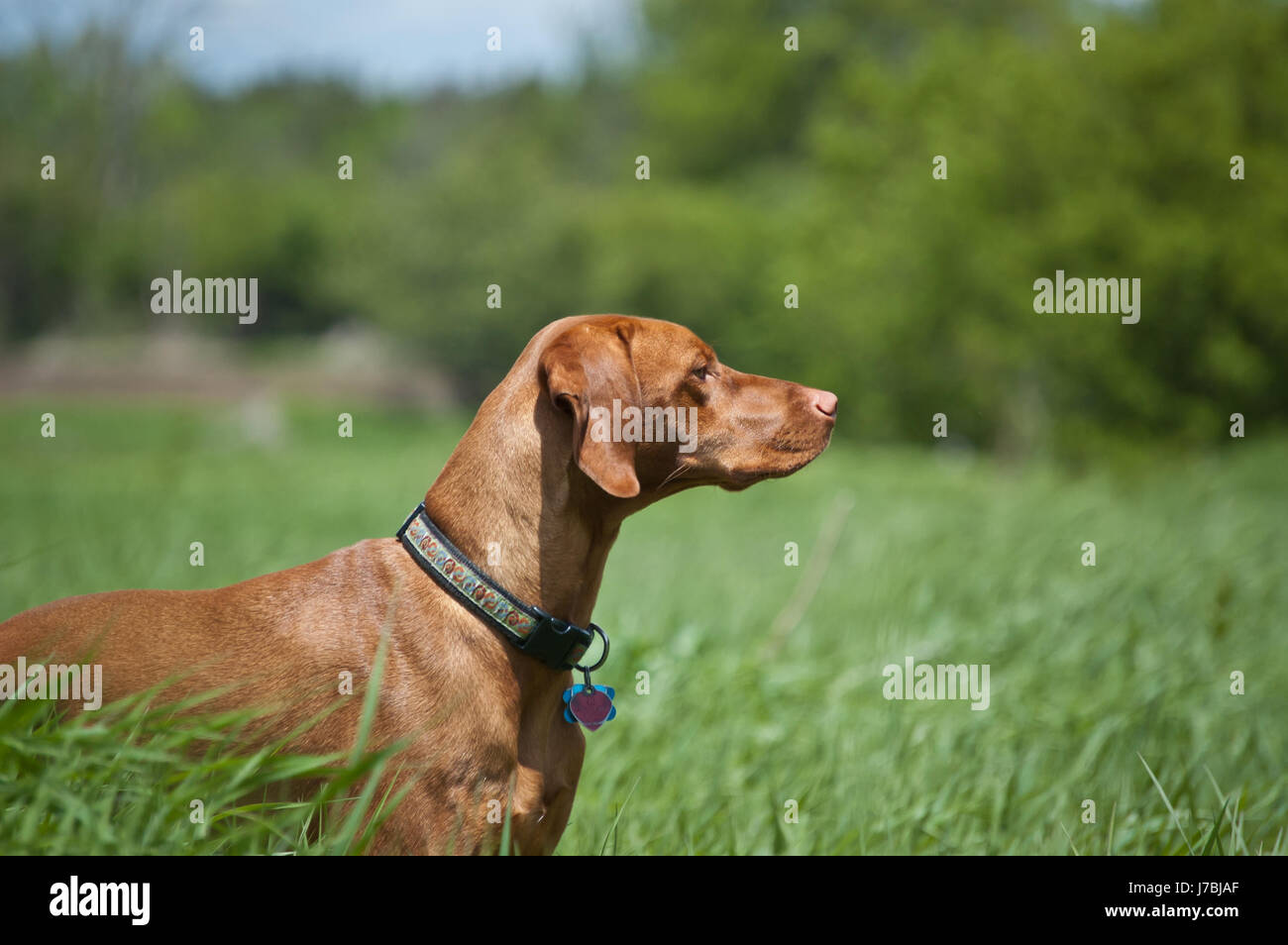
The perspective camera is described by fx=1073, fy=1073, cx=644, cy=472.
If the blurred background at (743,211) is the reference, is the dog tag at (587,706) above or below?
below

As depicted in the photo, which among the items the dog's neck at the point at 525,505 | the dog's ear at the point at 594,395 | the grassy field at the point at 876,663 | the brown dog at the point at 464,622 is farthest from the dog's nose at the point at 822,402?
the grassy field at the point at 876,663

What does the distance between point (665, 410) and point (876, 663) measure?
2.95 m

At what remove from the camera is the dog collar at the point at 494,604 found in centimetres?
231

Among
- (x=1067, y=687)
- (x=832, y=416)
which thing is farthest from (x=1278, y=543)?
(x=832, y=416)

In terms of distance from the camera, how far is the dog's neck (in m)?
2.38

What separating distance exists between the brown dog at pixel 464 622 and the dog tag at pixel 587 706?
3cm

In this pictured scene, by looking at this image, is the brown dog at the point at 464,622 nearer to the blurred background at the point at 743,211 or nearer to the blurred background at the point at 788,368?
the blurred background at the point at 788,368

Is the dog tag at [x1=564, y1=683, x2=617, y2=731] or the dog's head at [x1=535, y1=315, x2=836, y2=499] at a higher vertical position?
the dog's head at [x1=535, y1=315, x2=836, y2=499]

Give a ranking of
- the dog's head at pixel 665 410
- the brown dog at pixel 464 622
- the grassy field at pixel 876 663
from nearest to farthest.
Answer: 1. the brown dog at pixel 464 622
2. the dog's head at pixel 665 410
3. the grassy field at pixel 876 663

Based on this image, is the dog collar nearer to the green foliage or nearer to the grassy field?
the green foliage

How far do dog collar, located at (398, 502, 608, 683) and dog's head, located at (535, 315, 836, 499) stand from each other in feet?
1.05

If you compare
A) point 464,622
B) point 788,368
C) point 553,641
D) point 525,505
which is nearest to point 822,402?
point 525,505

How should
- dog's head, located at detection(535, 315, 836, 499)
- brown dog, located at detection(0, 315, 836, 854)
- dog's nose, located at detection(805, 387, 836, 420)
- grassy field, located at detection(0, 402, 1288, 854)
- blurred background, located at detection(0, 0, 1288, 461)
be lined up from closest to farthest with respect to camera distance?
1. brown dog, located at detection(0, 315, 836, 854)
2. dog's head, located at detection(535, 315, 836, 499)
3. dog's nose, located at detection(805, 387, 836, 420)
4. grassy field, located at detection(0, 402, 1288, 854)
5. blurred background, located at detection(0, 0, 1288, 461)

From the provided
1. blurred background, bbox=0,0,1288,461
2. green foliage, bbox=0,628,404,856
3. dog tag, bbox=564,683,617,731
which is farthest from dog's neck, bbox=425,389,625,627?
blurred background, bbox=0,0,1288,461
